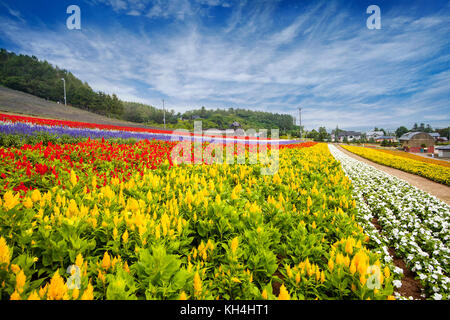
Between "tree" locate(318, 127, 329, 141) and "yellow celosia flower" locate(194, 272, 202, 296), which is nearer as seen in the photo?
"yellow celosia flower" locate(194, 272, 202, 296)

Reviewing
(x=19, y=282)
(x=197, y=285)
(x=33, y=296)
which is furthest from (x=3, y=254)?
(x=197, y=285)

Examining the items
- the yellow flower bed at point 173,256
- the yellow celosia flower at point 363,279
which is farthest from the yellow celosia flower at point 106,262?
the yellow celosia flower at point 363,279

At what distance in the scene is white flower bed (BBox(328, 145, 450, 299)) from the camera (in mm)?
2953

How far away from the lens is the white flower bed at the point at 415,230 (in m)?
2.95

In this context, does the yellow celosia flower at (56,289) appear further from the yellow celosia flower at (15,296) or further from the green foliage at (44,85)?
the green foliage at (44,85)

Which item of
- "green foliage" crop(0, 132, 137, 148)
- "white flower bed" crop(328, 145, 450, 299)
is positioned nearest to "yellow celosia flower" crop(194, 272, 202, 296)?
"white flower bed" crop(328, 145, 450, 299)

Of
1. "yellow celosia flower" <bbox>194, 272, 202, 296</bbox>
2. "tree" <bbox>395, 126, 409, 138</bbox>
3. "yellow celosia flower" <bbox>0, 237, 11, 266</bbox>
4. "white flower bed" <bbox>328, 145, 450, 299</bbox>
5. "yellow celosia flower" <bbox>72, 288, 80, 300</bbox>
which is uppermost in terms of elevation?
"tree" <bbox>395, 126, 409, 138</bbox>

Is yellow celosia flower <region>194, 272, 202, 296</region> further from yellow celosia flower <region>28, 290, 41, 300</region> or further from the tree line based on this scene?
the tree line

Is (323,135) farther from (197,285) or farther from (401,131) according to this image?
(197,285)

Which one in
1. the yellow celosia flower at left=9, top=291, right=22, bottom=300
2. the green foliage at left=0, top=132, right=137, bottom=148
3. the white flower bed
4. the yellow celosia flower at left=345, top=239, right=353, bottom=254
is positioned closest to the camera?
the yellow celosia flower at left=9, top=291, right=22, bottom=300

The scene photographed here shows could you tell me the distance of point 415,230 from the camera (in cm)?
437
